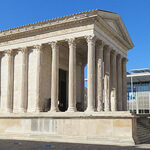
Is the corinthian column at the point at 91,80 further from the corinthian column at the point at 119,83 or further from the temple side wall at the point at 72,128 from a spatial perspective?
the corinthian column at the point at 119,83

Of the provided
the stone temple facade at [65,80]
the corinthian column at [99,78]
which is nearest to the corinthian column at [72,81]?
the stone temple facade at [65,80]

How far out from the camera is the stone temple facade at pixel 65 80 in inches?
993

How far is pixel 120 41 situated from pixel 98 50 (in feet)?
22.9

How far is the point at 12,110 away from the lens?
112ft

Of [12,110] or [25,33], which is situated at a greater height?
[25,33]

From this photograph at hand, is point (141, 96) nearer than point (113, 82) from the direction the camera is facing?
No

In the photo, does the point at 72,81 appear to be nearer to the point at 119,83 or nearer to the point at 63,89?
the point at 63,89

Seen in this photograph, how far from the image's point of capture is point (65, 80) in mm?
39156

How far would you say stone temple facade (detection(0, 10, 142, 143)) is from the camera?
82.8 feet

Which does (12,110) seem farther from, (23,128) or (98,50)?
(98,50)

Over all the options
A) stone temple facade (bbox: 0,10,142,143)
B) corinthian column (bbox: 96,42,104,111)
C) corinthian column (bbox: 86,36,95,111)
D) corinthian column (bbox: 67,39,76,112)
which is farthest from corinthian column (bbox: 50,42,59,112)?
corinthian column (bbox: 96,42,104,111)

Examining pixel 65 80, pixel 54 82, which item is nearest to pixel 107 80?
pixel 65 80

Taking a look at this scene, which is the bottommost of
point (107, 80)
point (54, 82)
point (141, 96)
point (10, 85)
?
point (141, 96)

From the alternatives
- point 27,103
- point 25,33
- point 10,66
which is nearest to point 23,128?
point 27,103
